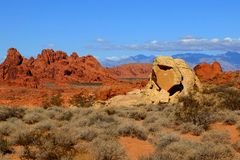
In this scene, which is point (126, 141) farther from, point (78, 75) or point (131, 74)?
point (131, 74)

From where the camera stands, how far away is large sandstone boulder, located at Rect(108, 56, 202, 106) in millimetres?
29875

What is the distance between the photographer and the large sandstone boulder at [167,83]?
98.0 ft

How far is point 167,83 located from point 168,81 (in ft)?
0.51

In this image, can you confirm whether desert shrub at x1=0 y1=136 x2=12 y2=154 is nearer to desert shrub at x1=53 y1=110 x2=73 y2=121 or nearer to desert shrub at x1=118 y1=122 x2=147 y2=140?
desert shrub at x1=118 y1=122 x2=147 y2=140

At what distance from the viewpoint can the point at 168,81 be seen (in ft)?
98.4

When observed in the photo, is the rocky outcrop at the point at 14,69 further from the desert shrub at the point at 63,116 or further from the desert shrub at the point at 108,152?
the desert shrub at the point at 108,152

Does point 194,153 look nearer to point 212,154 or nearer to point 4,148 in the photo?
point 212,154

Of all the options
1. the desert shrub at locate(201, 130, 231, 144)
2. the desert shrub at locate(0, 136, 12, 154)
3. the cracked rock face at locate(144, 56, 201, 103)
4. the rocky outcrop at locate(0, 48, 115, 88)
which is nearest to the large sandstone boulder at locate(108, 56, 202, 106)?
the cracked rock face at locate(144, 56, 201, 103)

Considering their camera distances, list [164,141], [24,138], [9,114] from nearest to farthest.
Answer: [24,138] < [164,141] < [9,114]

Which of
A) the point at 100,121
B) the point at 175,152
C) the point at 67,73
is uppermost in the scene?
the point at 175,152

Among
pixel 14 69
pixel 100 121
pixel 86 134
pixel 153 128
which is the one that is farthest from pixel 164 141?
pixel 14 69

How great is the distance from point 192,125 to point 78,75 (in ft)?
325

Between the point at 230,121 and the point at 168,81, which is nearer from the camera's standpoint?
the point at 230,121

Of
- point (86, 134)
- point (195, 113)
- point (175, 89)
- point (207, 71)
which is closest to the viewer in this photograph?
point (86, 134)
